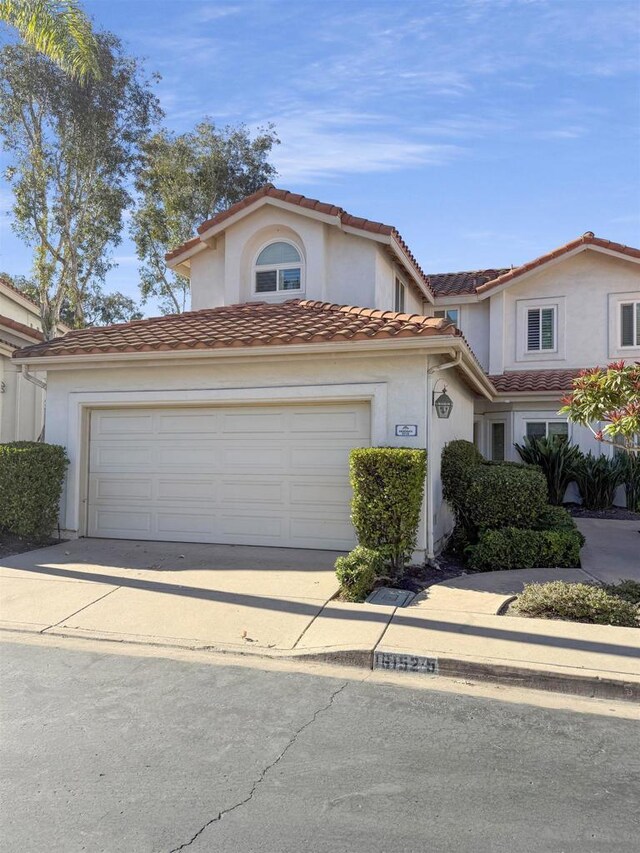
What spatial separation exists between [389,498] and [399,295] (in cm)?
803

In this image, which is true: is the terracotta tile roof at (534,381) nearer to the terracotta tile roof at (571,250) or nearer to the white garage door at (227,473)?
the terracotta tile roof at (571,250)

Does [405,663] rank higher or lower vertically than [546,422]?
lower

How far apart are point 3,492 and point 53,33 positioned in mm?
7465

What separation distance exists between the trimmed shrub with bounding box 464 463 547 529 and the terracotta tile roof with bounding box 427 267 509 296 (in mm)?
10001

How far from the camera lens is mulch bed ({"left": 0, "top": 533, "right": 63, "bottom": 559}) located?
29.0 ft

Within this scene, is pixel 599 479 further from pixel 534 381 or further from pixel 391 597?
pixel 391 597

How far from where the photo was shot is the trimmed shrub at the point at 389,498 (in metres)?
7.36

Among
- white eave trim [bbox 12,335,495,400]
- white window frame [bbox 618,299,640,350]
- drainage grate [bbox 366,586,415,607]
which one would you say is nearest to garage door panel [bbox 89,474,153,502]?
white eave trim [bbox 12,335,495,400]

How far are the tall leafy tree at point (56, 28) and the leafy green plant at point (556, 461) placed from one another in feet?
40.0

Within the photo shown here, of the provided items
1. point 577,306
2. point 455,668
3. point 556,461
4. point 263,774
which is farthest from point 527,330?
point 263,774

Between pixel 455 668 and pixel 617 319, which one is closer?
pixel 455 668

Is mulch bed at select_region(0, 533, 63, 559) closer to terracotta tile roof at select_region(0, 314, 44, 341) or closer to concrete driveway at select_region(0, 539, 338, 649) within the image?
concrete driveway at select_region(0, 539, 338, 649)

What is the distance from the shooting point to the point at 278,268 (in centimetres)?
1272

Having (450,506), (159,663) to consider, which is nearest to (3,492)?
(159,663)
